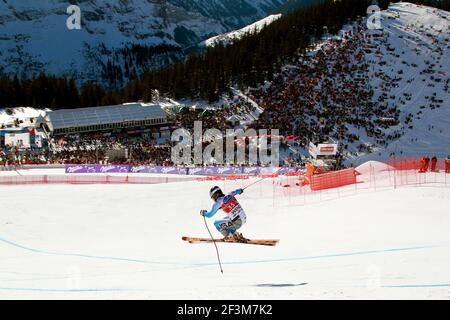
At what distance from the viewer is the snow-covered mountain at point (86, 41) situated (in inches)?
5984

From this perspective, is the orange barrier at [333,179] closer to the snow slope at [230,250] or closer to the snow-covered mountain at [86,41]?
the snow slope at [230,250]

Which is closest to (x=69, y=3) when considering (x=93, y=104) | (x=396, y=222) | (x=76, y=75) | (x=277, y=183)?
(x=76, y=75)

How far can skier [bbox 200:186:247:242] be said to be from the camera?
14.0 metres

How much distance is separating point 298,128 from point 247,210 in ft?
112

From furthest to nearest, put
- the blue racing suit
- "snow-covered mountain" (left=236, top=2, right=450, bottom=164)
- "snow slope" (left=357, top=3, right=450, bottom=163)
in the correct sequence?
1. "snow slope" (left=357, top=3, right=450, bottom=163)
2. "snow-covered mountain" (left=236, top=2, right=450, bottom=164)
3. the blue racing suit

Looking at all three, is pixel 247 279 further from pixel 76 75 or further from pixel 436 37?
pixel 76 75

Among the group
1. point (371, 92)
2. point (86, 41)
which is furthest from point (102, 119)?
point (86, 41)

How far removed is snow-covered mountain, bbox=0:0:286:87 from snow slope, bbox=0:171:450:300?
436 ft

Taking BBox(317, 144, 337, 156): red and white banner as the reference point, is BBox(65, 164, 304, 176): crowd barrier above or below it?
below

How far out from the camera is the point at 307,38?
79.6 meters

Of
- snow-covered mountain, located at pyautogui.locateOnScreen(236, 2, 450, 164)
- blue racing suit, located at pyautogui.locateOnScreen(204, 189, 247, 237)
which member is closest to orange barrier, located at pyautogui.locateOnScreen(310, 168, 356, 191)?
blue racing suit, located at pyautogui.locateOnScreen(204, 189, 247, 237)

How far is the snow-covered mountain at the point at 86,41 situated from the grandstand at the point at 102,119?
91425mm

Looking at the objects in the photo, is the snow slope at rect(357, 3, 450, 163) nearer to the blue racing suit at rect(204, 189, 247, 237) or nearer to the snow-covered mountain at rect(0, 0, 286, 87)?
the blue racing suit at rect(204, 189, 247, 237)

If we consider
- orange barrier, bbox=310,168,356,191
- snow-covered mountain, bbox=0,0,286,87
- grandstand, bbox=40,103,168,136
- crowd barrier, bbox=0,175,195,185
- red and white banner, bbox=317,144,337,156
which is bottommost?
crowd barrier, bbox=0,175,195,185
